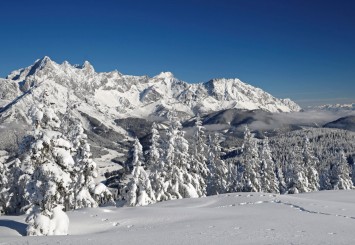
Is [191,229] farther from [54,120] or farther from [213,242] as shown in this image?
[54,120]

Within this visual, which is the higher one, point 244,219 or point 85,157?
point 85,157

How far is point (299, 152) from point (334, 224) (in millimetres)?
50283

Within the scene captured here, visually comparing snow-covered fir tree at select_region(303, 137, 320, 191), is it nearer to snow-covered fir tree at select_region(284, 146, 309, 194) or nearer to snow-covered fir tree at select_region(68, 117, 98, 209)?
snow-covered fir tree at select_region(284, 146, 309, 194)

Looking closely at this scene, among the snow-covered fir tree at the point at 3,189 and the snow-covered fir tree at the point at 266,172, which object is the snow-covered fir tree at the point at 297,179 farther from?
the snow-covered fir tree at the point at 3,189

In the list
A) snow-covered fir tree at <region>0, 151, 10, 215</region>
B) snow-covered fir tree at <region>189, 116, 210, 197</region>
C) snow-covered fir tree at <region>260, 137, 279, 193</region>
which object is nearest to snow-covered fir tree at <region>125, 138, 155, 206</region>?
snow-covered fir tree at <region>189, 116, 210, 197</region>

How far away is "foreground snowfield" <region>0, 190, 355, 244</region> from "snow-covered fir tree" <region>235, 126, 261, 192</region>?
85.1ft

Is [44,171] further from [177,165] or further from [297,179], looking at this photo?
[297,179]

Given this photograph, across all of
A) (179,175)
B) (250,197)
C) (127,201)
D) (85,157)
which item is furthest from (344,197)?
(85,157)

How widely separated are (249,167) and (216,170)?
5.53 metres

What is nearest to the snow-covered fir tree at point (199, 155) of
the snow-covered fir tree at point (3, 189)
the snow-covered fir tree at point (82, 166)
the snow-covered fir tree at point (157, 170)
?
the snow-covered fir tree at point (157, 170)

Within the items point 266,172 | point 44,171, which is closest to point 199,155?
point 266,172

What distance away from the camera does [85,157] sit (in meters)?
40.0

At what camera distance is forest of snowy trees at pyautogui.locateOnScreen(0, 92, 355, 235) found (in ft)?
72.4

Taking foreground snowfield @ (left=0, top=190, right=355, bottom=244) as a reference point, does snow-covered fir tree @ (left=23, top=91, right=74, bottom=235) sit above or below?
above
